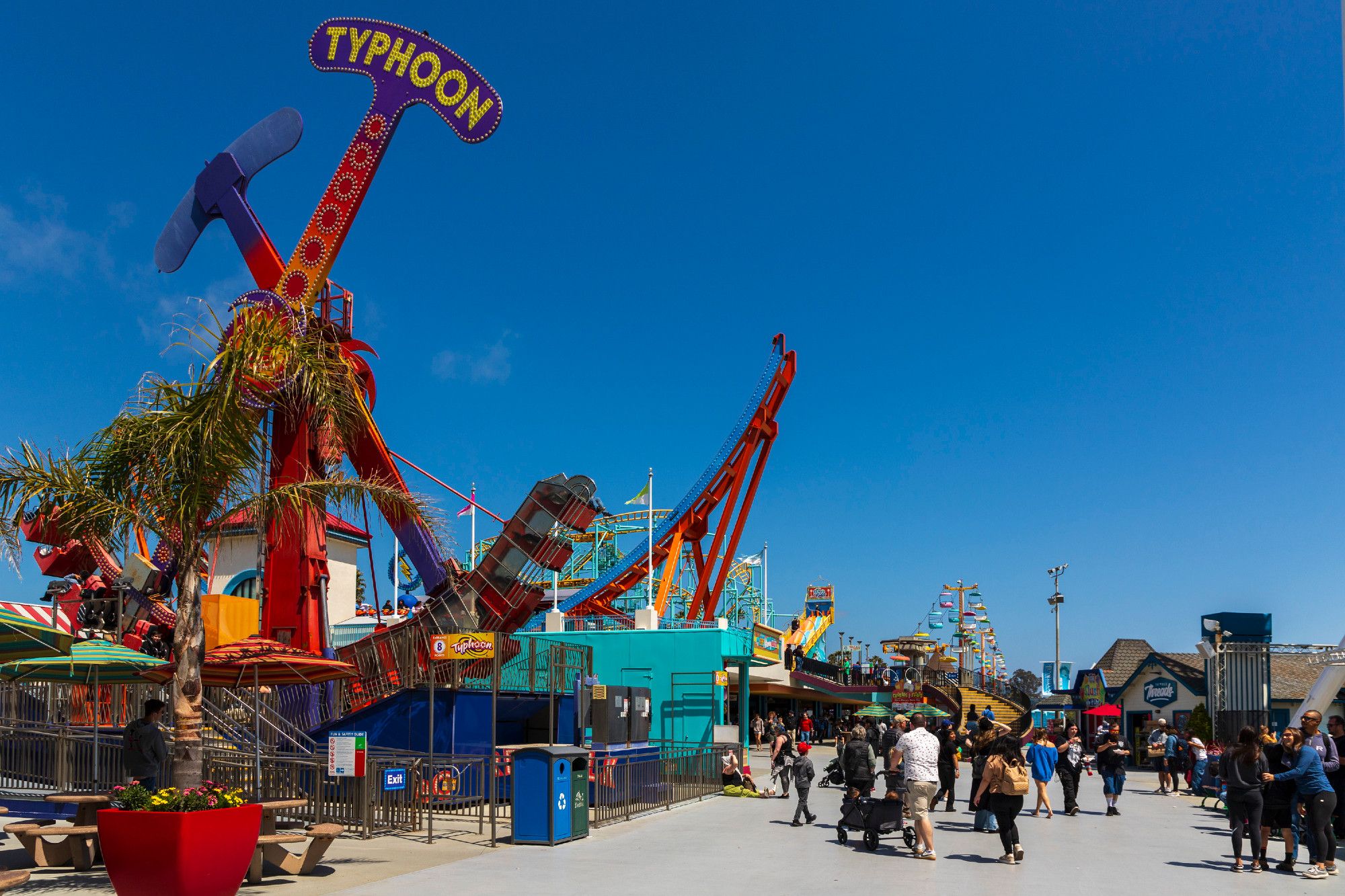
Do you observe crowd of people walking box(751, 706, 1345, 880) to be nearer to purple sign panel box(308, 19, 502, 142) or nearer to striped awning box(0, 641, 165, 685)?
striped awning box(0, 641, 165, 685)

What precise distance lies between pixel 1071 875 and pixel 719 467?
1074 inches

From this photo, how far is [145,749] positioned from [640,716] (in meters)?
10.4

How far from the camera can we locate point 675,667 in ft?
85.7

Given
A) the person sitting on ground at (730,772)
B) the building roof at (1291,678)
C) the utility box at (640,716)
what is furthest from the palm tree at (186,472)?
the building roof at (1291,678)

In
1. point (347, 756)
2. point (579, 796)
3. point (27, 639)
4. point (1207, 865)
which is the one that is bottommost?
point (1207, 865)

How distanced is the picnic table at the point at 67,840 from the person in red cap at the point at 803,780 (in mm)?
8957

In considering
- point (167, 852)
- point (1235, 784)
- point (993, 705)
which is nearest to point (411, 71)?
point (167, 852)

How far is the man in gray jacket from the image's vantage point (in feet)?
35.3

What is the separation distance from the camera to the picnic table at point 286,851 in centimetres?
1059

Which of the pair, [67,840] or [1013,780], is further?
[1013,780]

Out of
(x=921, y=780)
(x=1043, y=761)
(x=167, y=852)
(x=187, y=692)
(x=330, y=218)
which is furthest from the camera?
(x=330, y=218)

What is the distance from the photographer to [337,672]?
13.7 m

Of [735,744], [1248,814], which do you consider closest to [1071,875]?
[1248,814]

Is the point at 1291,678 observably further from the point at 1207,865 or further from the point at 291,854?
the point at 291,854
